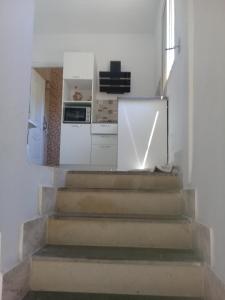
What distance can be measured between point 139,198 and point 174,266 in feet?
2.27

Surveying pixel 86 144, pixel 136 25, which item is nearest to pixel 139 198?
pixel 86 144

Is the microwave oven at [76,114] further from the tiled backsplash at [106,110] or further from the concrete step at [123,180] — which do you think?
the concrete step at [123,180]

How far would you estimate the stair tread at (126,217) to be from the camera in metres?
1.97

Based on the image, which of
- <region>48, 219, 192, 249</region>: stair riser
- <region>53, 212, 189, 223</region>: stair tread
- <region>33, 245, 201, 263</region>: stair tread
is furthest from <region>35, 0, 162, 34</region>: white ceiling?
<region>33, 245, 201, 263</region>: stair tread

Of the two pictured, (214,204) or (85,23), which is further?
(85,23)

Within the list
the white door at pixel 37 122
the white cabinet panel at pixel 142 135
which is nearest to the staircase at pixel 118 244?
the white cabinet panel at pixel 142 135

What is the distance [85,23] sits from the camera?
18.2 feet

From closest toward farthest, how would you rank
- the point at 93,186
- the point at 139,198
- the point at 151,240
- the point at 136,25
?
the point at 151,240
the point at 139,198
the point at 93,186
the point at 136,25

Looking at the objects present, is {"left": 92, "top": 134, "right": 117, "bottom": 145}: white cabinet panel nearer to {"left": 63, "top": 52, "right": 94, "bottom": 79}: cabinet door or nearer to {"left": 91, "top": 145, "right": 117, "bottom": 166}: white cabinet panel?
{"left": 91, "top": 145, "right": 117, "bottom": 166}: white cabinet panel

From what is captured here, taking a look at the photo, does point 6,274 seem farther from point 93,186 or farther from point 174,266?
point 93,186

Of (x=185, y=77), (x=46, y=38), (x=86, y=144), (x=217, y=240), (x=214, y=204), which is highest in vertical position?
(x=46, y=38)

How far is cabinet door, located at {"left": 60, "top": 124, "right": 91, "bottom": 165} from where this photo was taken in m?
4.98

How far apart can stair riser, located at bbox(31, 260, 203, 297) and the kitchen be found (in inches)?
87.0

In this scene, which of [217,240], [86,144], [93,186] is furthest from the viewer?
[86,144]
